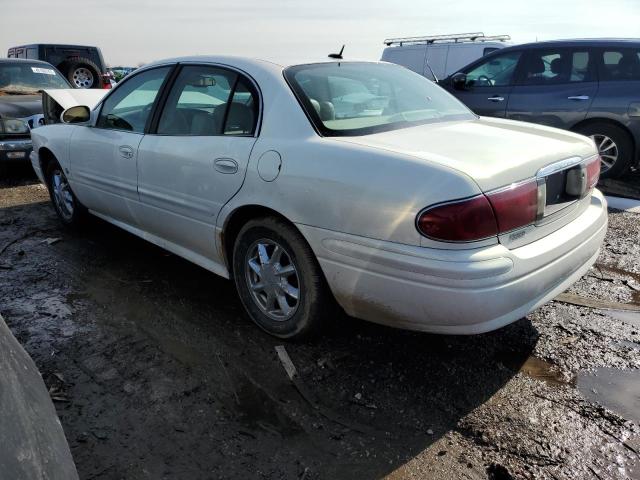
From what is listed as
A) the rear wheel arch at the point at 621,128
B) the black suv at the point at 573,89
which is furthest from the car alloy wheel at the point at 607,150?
the rear wheel arch at the point at 621,128

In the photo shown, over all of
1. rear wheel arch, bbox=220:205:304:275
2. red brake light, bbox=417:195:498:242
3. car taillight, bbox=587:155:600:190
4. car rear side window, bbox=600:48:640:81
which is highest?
car rear side window, bbox=600:48:640:81

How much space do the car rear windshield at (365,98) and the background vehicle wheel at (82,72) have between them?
10670 mm

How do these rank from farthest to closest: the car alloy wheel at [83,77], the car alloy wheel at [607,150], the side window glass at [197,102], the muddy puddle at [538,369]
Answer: the car alloy wheel at [83,77], the car alloy wheel at [607,150], the side window glass at [197,102], the muddy puddle at [538,369]

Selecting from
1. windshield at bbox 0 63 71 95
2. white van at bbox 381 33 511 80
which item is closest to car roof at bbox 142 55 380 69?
windshield at bbox 0 63 71 95

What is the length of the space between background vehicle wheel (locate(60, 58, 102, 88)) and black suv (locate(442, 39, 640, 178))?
8683 mm

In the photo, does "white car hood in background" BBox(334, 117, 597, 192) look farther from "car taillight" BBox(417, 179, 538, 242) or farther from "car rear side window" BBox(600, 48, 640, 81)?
"car rear side window" BBox(600, 48, 640, 81)

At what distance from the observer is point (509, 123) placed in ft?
10.7

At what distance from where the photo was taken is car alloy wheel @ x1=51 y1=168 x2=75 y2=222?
15.9ft

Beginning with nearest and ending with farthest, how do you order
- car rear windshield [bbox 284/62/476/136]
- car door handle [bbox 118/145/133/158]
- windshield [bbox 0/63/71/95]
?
car rear windshield [bbox 284/62/476/136] → car door handle [bbox 118/145/133/158] → windshield [bbox 0/63/71/95]

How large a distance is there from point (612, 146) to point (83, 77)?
1114cm

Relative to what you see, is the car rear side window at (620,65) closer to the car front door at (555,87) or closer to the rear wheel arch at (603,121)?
the car front door at (555,87)

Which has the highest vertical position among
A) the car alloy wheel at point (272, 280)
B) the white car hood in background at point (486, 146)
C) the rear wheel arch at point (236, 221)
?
the white car hood in background at point (486, 146)

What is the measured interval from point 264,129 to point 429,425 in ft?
5.57

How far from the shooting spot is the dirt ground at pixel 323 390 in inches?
85.4
